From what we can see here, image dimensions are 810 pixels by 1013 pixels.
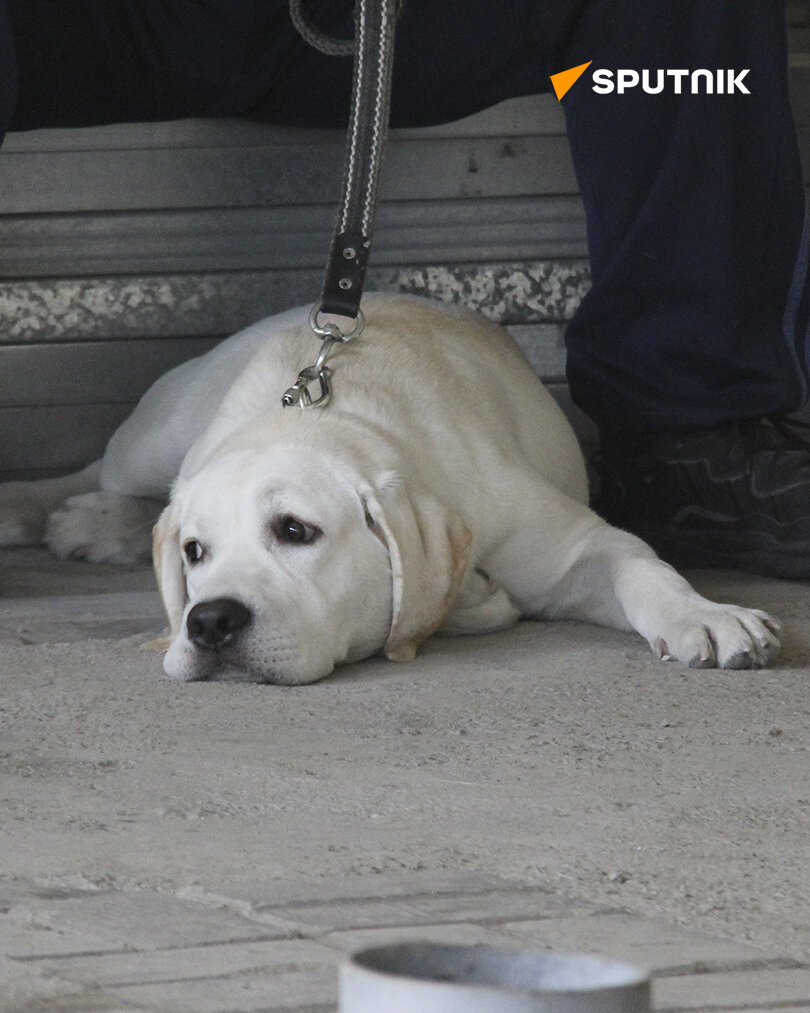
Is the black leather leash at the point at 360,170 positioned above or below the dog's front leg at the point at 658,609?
above

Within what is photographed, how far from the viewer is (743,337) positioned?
11.9ft

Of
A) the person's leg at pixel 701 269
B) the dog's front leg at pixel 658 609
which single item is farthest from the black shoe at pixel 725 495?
the dog's front leg at pixel 658 609

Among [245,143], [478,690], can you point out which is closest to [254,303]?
[245,143]

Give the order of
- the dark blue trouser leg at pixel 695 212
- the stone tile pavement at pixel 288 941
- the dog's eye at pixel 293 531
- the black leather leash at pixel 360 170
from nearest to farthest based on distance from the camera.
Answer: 1. the stone tile pavement at pixel 288 941
2. the dog's eye at pixel 293 531
3. the black leather leash at pixel 360 170
4. the dark blue trouser leg at pixel 695 212

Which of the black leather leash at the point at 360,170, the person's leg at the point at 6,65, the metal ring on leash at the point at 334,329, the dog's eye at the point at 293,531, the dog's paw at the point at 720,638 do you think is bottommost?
the dog's paw at the point at 720,638

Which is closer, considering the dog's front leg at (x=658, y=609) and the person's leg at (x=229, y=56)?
the dog's front leg at (x=658, y=609)

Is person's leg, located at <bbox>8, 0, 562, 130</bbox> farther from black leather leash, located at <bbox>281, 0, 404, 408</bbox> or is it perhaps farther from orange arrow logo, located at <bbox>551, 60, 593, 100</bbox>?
black leather leash, located at <bbox>281, 0, 404, 408</bbox>

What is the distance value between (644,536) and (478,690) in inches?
52.4

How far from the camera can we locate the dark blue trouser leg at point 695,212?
356 centimetres

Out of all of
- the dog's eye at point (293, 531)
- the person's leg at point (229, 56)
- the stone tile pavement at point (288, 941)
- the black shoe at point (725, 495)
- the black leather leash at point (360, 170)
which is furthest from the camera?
the person's leg at point (229, 56)

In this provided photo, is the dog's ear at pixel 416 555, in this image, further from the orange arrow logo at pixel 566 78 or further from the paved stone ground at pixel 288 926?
the orange arrow logo at pixel 566 78

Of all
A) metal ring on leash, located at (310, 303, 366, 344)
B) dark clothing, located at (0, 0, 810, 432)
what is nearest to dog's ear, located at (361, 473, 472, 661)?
metal ring on leash, located at (310, 303, 366, 344)

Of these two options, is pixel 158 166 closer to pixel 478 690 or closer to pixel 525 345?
pixel 525 345

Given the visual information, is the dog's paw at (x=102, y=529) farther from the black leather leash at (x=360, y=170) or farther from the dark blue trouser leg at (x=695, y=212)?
the dark blue trouser leg at (x=695, y=212)
